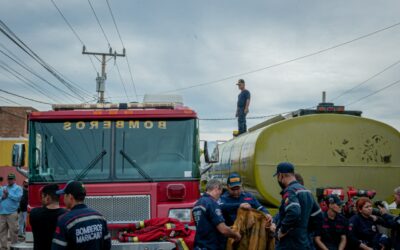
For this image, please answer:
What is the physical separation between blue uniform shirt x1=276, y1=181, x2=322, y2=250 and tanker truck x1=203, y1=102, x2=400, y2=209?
292 centimetres

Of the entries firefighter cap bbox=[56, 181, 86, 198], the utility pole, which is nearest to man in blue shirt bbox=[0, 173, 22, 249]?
firefighter cap bbox=[56, 181, 86, 198]

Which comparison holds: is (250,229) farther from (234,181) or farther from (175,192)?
(175,192)

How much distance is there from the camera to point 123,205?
761cm

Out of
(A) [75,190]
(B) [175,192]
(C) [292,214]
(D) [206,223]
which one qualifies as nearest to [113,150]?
(B) [175,192]

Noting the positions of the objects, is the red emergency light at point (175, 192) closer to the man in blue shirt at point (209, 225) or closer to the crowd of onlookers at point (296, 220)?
the crowd of onlookers at point (296, 220)

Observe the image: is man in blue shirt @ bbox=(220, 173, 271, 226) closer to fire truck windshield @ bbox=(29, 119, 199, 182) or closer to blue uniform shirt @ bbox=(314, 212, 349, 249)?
fire truck windshield @ bbox=(29, 119, 199, 182)

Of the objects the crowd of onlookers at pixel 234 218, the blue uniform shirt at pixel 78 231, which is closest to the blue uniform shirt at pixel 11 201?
the crowd of onlookers at pixel 234 218

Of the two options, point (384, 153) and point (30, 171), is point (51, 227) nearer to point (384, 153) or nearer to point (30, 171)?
point (30, 171)

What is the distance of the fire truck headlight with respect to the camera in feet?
24.9

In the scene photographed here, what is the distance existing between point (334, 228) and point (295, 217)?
2194mm

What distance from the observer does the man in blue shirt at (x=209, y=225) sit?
6367mm

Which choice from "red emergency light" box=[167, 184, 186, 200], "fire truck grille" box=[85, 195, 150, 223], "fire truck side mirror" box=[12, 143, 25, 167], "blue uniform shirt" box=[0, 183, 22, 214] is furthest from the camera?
"blue uniform shirt" box=[0, 183, 22, 214]

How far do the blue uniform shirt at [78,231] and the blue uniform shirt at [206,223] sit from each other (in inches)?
64.7

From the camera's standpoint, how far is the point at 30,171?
26.0 ft
